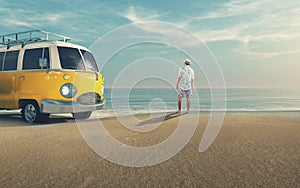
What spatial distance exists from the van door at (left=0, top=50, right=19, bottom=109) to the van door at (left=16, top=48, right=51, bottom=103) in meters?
0.28

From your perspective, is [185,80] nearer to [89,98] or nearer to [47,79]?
[89,98]

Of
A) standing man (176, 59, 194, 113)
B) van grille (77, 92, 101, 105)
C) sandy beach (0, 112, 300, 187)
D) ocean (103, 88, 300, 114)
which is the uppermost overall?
standing man (176, 59, 194, 113)

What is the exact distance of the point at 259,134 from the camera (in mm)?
6094

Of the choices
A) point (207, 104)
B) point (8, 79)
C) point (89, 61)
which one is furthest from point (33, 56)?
point (207, 104)

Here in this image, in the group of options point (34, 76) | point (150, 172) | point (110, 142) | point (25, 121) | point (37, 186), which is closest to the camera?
point (37, 186)

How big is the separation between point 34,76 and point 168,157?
5433 millimetres

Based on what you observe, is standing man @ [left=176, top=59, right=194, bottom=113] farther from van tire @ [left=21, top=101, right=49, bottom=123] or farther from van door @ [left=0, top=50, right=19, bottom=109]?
van door @ [left=0, top=50, right=19, bottom=109]

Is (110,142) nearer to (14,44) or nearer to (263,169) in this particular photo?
(263,169)

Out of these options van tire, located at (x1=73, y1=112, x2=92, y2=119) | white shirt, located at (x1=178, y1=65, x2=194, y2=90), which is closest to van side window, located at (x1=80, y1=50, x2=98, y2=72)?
van tire, located at (x1=73, y1=112, x2=92, y2=119)

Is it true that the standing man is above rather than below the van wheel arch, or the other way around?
above

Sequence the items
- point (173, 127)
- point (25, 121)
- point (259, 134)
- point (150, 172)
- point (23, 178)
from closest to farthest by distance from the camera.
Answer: point (23, 178), point (150, 172), point (259, 134), point (173, 127), point (25, 121)

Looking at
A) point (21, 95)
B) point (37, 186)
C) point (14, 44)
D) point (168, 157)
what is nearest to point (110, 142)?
point (168, 157)

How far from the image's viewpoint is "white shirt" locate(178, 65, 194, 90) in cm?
1007

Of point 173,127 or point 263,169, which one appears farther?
point 173,127
